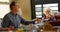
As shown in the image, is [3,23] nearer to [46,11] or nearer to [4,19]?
[4,19]

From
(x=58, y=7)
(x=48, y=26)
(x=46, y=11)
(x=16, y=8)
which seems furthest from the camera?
(x=58, y=7)

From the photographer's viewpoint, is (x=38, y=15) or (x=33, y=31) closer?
(x=33, y=31)

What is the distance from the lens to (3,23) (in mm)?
1255

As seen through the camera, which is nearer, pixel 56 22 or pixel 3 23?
pixel 56 22

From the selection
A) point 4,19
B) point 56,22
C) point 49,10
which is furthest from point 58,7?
point 4,19

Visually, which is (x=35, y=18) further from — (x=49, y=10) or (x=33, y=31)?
(x=33, y=31)

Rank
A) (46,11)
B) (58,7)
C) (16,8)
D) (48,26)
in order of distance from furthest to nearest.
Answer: (58,7) < (46,11) < (16,8) < (48,26)

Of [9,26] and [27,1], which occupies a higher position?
[27,1]

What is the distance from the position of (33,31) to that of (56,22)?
6.8 inches

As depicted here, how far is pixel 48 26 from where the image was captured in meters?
1.10

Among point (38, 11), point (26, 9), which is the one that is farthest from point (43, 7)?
point (26, 9)

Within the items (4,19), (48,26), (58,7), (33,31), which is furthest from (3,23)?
(58,7)

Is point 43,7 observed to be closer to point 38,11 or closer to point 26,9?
point 38,11

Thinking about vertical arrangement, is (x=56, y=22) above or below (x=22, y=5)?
below
